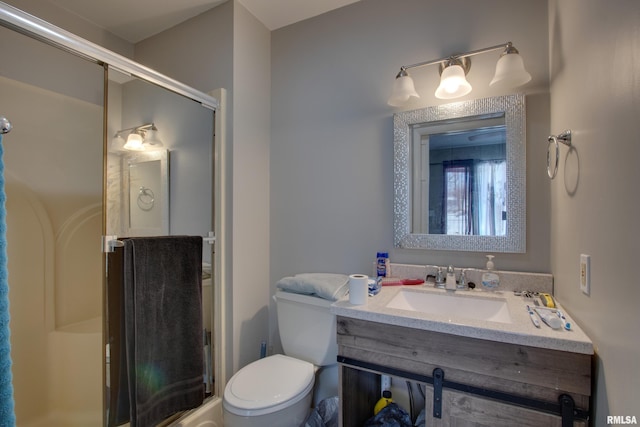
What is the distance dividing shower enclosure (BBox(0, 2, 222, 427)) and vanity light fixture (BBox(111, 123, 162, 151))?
1 centimetres

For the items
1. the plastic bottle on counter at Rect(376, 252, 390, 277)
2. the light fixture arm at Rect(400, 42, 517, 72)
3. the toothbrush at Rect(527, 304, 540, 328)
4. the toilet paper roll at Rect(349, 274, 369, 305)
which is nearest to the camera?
the toothbrush at Rect(527, 304, 540, 328)

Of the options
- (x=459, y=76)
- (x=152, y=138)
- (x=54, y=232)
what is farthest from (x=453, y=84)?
(x=54, y=232)

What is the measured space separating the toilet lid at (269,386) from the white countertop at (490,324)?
1.54 feet

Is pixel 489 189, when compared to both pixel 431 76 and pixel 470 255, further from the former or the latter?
pixel 431 76

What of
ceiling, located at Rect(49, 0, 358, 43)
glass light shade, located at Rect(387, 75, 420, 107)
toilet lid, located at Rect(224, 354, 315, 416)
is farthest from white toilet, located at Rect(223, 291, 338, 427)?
ceiling, located at Rect(49, 0, 358, 43)

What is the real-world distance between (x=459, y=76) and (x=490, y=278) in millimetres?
966

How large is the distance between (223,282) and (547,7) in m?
2.14

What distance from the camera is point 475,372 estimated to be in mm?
966

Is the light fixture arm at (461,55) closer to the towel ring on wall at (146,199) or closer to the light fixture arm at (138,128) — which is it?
the light fixture arm at (138,128)

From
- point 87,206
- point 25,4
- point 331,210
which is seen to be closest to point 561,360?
A: point 331,210

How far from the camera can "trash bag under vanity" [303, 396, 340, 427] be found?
1405 millimetres

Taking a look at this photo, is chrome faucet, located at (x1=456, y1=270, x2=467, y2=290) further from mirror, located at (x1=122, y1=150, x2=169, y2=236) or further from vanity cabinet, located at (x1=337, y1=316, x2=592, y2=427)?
mirror, located at (x1=122, y1=150, x2=169, y2=236)

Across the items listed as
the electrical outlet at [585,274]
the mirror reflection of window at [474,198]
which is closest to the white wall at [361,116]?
the mirror reflection of window at [474,198]

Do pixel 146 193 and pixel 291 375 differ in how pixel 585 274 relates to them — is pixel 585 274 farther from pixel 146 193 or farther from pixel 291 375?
pixel 146 193
